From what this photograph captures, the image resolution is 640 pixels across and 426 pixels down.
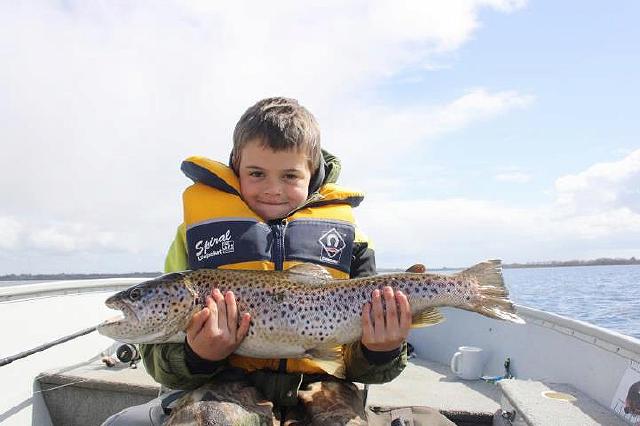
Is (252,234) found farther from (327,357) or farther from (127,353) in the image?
(127,353)

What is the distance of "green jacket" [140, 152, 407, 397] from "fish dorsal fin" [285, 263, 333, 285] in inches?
22.7

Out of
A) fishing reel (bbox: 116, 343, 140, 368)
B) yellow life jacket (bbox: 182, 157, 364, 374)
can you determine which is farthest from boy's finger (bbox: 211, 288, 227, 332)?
fishing reel (bbox: 116, 343, 140, 368)

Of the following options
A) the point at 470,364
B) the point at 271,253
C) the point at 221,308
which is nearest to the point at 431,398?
the point at 470,364

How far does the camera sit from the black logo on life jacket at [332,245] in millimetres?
4145

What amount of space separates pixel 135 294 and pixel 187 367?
24.6 inches

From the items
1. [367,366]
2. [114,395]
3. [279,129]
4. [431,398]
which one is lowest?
[431,398]

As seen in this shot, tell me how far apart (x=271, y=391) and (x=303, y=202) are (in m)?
1.48

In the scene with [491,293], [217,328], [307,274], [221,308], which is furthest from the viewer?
[491,293]

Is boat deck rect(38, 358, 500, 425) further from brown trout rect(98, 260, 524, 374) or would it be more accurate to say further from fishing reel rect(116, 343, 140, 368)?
brown trout rect(98, 260, 524, 374)

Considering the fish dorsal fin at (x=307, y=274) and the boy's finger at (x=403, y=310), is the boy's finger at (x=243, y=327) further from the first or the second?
the boy's finger at (x=403, y=310)

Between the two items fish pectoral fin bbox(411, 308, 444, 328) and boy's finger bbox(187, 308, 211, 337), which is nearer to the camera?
boy's finger bbox(187, 308, 211, 337)

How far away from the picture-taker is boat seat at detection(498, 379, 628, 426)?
15.0 feet

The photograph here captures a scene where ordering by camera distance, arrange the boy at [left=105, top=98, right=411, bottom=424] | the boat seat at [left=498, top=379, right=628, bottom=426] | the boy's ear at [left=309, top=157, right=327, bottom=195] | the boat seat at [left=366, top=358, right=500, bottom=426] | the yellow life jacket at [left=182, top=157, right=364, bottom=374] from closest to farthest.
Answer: the boy at [left=105, top=98, right=411, bottom=424] → the yellow life jacket at [left=182, top=157, right=364, bottom=374] → the boy's ear at [left=309, top=157, right=327, bottom=195] → the boat seat at [left=498, top=379, right=628, bottom=426] → the boat seat at [left=366, top=358, right=500, bottom=426]

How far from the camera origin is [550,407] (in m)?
4.84
